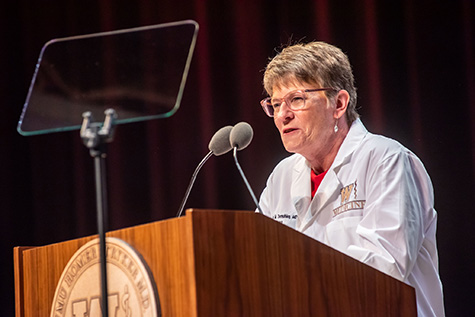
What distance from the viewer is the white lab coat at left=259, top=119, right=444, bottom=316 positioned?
1.70 metres

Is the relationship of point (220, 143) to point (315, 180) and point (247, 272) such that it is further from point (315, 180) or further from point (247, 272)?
point (247, 272)

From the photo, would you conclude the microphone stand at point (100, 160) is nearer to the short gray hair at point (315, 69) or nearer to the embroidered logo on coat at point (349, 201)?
the embroidered logo on coat at point (349, 201)

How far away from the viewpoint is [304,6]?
115 inches

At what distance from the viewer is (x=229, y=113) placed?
Answer: 305 centimetres

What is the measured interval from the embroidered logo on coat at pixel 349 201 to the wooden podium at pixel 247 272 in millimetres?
433

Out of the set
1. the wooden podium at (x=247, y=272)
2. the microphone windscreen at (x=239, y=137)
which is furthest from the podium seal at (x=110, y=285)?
the microphone windscreen at (x=239, y=137)

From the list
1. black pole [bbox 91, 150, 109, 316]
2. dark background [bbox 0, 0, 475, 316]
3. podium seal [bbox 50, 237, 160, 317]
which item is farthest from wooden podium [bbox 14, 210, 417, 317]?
dark background [bbox 0, 0, 475, 316]

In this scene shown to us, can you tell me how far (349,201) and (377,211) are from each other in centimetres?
19

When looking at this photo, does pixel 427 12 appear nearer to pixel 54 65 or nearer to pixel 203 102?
pixel 203 102

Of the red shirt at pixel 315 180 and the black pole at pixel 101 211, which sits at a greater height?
the black pole at pixel 101 211

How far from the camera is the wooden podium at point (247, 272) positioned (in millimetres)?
1216

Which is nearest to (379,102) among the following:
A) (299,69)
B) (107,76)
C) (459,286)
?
(299,69)

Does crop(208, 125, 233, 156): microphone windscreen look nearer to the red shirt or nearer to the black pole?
the red shirt

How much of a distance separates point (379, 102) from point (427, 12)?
385mm
